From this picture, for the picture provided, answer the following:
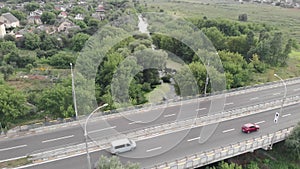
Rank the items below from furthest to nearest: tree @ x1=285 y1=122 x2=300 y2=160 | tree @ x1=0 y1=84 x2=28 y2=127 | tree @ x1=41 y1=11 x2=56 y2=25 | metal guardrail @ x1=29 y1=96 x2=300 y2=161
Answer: tree @ x1=41 y1=11 x2=56 y2=25 < tree @ x1=0 y1=84 x2=28 y2=127 < tree @ x1=285 y1=122 x2=300 y2=160 < metal guardrail @ x1=29 y1=96 x2=300 y2=161

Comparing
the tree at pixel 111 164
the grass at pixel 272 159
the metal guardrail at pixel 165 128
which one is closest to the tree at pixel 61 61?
the metal guardrail at pixel 165 128

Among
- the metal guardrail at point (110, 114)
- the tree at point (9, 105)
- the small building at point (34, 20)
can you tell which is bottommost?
the metal guardrail at point (110, 114)

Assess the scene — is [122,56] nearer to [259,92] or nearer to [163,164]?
[259,92]

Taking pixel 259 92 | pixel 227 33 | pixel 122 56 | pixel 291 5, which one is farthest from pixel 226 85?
pixel 291 5

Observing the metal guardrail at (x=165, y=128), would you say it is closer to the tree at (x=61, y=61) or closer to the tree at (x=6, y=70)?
the tree at (x=6, y=70)

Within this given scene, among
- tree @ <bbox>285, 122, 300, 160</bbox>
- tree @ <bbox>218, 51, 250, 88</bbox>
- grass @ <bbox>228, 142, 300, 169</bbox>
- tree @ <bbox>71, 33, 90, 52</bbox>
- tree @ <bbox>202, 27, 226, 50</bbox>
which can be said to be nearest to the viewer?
tree @ <bbox>285, 122, 300, 160</bbox>

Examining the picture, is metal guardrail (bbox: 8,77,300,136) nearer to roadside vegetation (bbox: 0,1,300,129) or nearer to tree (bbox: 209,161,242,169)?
roadside vegetation (bbox: 0,1,300,129)

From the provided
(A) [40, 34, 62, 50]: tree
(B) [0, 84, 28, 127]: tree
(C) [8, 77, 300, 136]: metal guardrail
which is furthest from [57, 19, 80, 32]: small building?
(C) [8, 77, 300, 136]: metal guardrail
